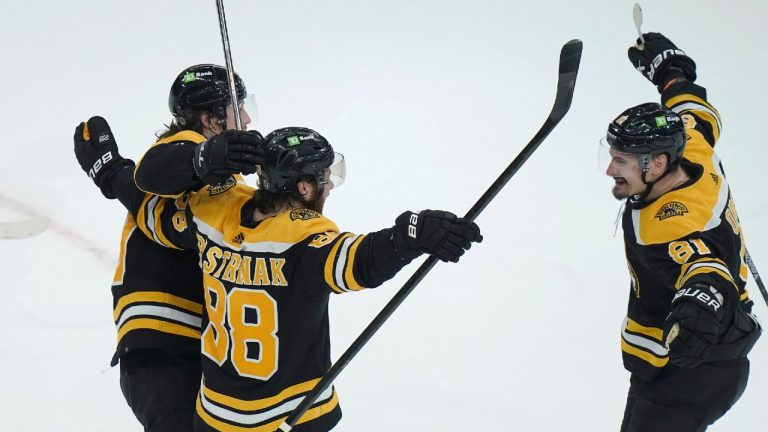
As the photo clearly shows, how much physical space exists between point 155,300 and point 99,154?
0.51 m

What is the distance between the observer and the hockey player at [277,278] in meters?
2.27

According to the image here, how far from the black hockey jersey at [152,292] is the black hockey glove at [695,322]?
1451mm

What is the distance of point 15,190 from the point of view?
208 inches

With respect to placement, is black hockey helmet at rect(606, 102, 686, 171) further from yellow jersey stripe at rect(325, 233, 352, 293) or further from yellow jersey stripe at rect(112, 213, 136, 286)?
yellow jersey stripe at rect(112, 213, 136, 286)

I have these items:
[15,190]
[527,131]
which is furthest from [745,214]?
[15,190]

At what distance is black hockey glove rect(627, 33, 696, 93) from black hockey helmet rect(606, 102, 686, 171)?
0.75 m

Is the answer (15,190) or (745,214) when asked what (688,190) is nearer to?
(745,214)

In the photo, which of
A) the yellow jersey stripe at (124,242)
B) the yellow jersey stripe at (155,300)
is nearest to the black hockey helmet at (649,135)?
the yellow jersey stripe at (155,300)

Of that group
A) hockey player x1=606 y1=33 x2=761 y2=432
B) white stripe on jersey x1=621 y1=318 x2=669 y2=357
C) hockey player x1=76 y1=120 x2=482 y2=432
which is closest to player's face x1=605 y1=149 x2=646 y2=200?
hockey player x1=606 y1=33 x2=761 y2=432

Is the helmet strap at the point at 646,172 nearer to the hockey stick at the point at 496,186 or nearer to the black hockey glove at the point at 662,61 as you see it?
the hockey stick at the point at 496,186

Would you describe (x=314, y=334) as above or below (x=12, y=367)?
above

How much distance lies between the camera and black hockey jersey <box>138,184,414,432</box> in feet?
7.41

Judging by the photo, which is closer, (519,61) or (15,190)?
(15,190)

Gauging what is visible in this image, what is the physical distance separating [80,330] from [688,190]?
280 cm
